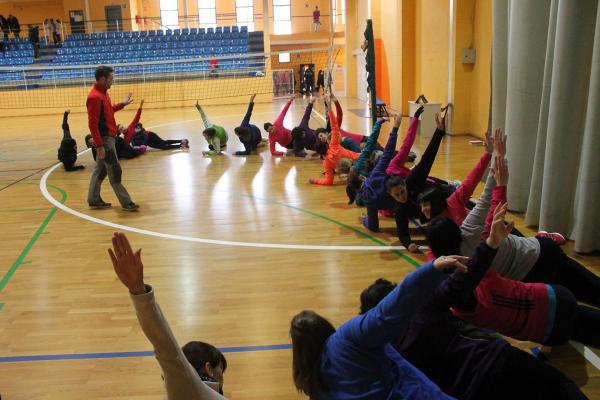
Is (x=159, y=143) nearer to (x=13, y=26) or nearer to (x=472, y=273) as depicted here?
(x=472, y=273)

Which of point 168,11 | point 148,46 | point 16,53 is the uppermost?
point 168,11

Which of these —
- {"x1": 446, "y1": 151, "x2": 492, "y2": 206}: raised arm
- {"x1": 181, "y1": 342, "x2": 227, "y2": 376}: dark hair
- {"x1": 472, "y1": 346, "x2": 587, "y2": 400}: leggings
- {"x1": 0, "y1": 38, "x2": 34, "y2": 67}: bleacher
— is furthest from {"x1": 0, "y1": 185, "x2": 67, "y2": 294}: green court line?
{"x1": 0, "y1": 38, "x2": 34, "y2": 67}: bleacher

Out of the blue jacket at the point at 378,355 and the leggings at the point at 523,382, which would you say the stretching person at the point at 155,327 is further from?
the leggings at the point at 523,382

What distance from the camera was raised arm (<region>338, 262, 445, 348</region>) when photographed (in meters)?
1.95

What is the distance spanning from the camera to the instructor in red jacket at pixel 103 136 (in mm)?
6160

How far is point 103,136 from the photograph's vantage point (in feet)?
21.0

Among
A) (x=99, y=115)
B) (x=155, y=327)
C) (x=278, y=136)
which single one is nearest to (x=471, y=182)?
(x=155, y=327)

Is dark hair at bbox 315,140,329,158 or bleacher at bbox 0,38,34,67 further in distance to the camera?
bleacher at bbox 0,38,34,67

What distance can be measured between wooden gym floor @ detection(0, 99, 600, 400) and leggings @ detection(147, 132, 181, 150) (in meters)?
2.09

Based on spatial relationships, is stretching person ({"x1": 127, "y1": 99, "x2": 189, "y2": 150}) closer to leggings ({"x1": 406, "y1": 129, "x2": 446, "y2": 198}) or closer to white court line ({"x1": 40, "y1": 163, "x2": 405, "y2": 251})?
white court line ({"x1": 40, "y1": 163, "x2": 405, "y2": 251})

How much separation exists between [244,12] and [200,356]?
29219 mm

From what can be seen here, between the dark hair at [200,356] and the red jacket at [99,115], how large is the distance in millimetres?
4442

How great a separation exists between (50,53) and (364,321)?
1009 inches

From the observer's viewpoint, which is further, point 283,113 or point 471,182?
point 283,113
